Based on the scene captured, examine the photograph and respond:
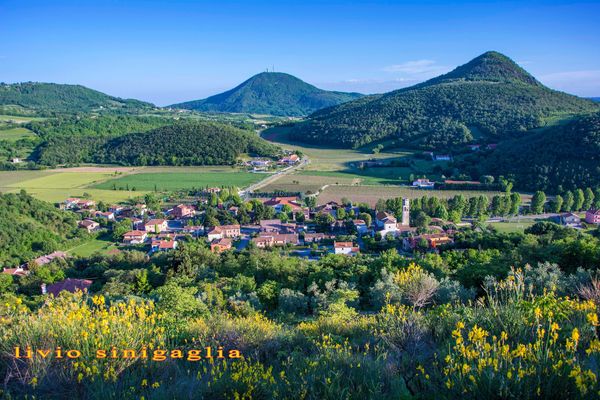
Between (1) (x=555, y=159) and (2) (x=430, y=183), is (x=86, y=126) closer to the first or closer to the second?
(2) (x=430, y=183)

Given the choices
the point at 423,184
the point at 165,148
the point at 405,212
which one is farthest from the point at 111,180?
the point at 405,212

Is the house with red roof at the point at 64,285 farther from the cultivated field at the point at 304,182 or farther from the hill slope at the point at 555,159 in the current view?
the hill slope at the point at 555,159

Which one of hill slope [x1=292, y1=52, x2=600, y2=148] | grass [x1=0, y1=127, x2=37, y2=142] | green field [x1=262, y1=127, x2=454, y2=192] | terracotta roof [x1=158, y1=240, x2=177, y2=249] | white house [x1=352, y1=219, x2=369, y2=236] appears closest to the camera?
terracotta roof [x1=158, y1=240, x2=177, y2=249]

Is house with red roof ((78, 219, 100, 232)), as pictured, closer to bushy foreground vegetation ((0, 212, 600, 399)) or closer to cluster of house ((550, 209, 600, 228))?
bushy foreground vegetation ((0, 212, 600, 399))

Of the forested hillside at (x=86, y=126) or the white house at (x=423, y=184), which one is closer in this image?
the white house at (x=423, y=184)

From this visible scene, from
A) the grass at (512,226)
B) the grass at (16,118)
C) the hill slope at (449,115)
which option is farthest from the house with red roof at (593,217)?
the grass at (16,118)

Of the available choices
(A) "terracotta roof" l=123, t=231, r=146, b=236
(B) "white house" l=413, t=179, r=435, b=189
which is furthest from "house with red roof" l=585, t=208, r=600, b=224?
(A) "terracotta roof" l=123, t=231, r=146, b=236
